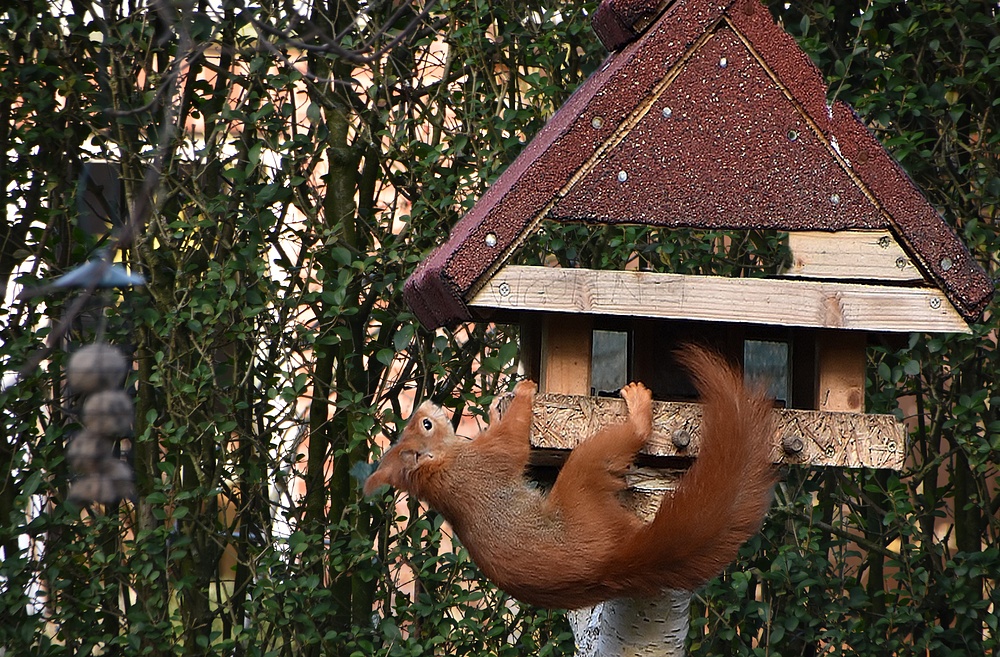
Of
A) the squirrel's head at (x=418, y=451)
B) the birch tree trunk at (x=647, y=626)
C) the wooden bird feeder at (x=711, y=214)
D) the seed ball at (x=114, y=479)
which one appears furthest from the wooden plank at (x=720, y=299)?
the seed ball at (x=114, y=479)

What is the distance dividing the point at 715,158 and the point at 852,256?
0.38 meters

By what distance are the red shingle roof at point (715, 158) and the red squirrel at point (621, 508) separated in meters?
0.29

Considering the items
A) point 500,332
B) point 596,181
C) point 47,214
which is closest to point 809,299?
point 596,181

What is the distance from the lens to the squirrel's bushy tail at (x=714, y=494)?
2.27 metres

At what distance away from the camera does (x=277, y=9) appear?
154 inches

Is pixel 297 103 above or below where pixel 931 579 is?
above

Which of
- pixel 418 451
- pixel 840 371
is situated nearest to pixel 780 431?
pixel 840 371

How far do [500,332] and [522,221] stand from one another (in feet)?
5.48

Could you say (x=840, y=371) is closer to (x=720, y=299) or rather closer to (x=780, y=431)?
(x=780, y=431)

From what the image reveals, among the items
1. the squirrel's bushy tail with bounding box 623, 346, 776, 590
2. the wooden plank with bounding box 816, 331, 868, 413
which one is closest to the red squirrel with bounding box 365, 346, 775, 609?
the squirrel's bushy tail with bounding box 623, 346, 776, 590

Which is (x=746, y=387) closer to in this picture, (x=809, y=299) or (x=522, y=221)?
(x=809, y=299)

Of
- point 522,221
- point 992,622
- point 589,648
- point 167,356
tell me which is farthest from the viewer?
point 167,356

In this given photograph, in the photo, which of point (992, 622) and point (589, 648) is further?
point (992, 622)

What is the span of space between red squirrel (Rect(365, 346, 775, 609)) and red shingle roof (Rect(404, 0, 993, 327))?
0.95 ft
